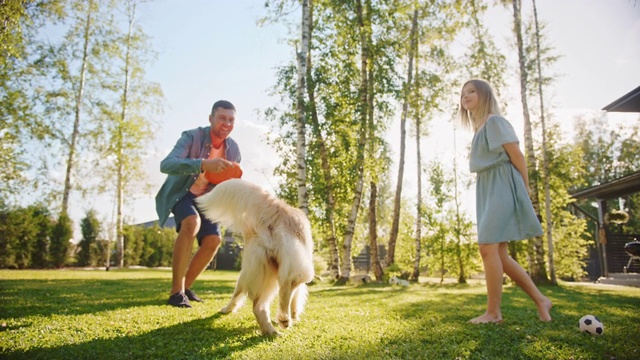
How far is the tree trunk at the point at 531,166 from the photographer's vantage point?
456 inches

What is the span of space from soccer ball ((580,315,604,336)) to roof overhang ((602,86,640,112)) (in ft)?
31.7

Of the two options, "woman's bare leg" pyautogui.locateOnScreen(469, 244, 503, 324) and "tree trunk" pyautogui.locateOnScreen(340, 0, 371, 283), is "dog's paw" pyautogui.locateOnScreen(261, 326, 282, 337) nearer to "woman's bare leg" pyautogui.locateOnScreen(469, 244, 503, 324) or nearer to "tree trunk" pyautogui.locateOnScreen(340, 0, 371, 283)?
"woman's bare leg" pyautogui.locateOnScreen(469, 244, 503, 324)

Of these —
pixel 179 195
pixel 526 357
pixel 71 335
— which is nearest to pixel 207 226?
pixel 179 195

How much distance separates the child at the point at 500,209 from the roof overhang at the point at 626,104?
9190 millimetres

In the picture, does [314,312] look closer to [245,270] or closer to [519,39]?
[245,270]

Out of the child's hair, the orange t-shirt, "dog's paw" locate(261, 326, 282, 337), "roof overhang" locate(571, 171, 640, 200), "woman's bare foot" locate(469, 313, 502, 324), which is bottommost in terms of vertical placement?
"woman's bare foot" locate(469, 313, 502, 324)

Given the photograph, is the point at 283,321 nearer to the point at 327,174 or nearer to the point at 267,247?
the point at 267,247

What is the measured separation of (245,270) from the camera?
9.76 ft

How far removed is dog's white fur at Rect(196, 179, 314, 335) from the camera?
289 centimetres

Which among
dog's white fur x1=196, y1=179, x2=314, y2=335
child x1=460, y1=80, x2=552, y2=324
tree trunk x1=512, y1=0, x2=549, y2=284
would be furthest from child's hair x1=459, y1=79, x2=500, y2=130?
tree trunk x1=512, y1=0, x2=549, y2=284

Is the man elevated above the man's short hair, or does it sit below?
below

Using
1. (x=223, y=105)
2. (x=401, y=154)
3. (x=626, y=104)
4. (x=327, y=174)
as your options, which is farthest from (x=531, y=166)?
(x=223, y=105)

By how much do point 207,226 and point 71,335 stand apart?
2.01m

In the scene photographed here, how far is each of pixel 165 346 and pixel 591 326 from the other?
3191 mm
